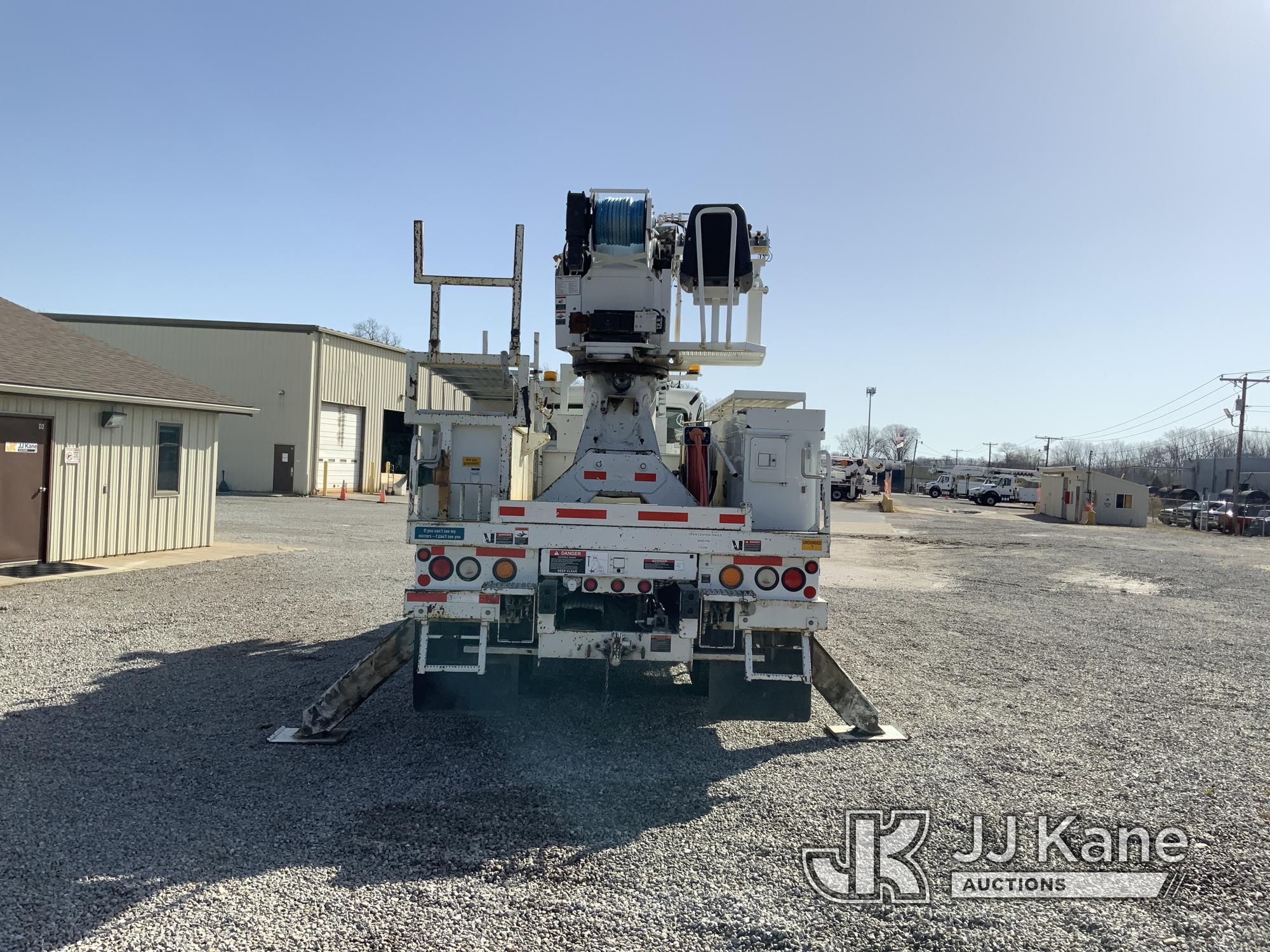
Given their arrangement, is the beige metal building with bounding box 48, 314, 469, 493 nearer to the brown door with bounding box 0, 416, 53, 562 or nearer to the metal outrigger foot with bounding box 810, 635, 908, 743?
the brown door with bounding box 0, 416, 53, 562

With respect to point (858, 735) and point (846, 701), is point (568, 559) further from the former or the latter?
point (858, 735)

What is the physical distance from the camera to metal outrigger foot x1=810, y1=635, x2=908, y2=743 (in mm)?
5941

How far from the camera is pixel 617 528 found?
5.50 metres

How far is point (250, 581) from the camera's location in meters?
12.3

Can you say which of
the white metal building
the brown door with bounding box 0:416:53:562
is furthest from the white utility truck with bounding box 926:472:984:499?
the brown door with bounding box 0:416:53:562

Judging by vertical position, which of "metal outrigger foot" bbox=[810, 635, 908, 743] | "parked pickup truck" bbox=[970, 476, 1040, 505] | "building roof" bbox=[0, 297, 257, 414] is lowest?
"metal outrigger foot" bbox=[810, 635, 908, 743]

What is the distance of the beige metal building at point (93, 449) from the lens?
1221cm

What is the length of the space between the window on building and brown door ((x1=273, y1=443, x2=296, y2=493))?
17.1 m

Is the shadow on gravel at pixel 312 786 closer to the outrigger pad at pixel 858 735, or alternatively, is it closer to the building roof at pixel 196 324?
the outrigger pad at pixel 858 735

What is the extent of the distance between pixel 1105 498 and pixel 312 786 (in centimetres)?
3931

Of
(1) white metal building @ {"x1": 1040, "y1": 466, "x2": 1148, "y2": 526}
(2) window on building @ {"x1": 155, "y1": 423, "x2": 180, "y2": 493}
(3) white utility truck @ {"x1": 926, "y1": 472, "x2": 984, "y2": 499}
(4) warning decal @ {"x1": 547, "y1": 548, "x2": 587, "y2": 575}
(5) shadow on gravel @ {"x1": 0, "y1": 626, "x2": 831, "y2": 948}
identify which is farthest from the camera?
(3) white utility truck @ {"x1": 926, "y1": 472, "x2": 984, "y2": 499}

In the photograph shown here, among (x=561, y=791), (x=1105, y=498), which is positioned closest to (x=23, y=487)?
(x=561, y=791)

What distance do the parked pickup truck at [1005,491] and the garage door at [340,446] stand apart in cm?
3506

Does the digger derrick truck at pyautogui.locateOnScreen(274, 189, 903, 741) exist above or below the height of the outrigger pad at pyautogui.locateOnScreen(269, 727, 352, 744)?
above
